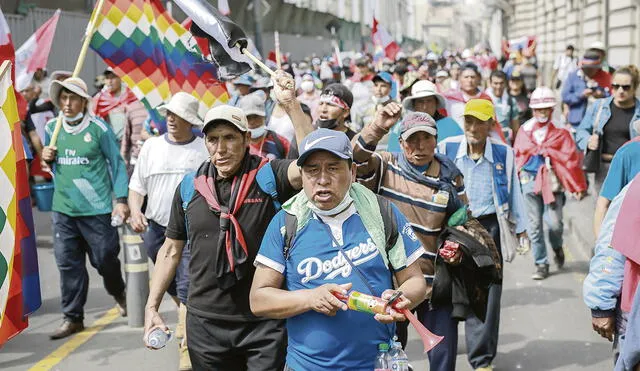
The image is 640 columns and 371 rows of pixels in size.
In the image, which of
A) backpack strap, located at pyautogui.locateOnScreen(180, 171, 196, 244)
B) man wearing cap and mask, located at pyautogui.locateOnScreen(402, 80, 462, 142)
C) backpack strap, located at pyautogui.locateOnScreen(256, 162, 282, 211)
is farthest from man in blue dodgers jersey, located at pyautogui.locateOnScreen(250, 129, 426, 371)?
man wearing cap and mask, located at pyautogui.locateOnScreen(402, 80, 462, 142)

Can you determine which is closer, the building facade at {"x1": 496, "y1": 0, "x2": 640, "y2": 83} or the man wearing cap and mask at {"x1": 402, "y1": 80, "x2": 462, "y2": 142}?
the man wearing cap and mask at {"x1": 402, "y1": 80, "x2": 462, "y2": 142}

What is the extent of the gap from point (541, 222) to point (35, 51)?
5.33m

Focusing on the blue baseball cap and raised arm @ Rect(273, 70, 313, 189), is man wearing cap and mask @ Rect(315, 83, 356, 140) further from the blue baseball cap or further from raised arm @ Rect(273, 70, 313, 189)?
the blue baseball cap

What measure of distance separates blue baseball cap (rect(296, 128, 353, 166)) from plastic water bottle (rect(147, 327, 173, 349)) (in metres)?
1.28

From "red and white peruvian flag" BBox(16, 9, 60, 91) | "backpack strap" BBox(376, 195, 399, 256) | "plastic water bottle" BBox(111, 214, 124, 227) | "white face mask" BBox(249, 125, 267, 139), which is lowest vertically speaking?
"plastic water bottle" BBox(111, 214, 124, 227)

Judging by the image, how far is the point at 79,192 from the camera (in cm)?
806

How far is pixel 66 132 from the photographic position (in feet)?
26.3

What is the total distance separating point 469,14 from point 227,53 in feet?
600

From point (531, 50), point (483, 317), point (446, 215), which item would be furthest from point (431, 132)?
point (531, 50)

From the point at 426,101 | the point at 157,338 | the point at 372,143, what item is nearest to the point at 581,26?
the point at 426,101

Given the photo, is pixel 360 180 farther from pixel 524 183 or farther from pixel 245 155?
pixel 524 183

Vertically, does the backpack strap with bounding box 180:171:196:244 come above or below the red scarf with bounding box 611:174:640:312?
above

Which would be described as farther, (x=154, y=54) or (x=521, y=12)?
(x=521, y=12)

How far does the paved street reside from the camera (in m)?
7.32
